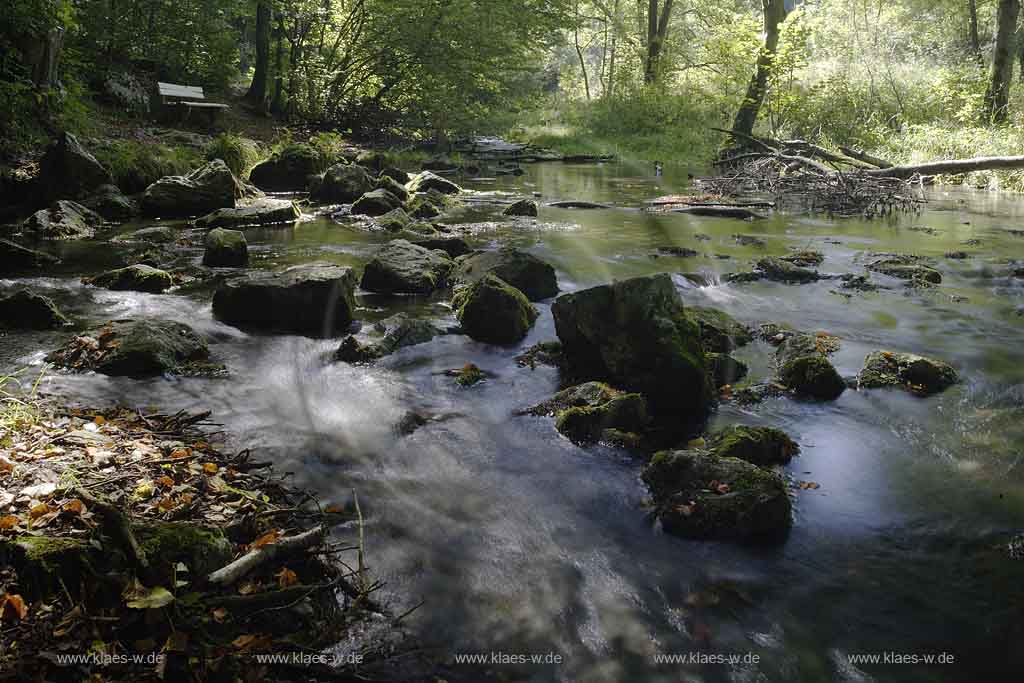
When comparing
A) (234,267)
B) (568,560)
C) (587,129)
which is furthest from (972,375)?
(587,129)

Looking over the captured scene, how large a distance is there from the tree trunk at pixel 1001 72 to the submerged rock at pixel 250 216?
2081 cm

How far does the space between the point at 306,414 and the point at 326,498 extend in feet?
5.16

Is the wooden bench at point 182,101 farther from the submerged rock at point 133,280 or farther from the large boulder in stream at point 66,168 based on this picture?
the submerged rock at point 133,280

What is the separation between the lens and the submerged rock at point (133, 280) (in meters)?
9.62

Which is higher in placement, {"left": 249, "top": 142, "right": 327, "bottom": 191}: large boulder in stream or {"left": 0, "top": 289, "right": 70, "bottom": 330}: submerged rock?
{"left": 249, "top": 142, "right": 327, "bottom": 191}: large boulder in stream

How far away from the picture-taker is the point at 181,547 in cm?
346

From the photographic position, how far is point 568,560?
4.35 metres

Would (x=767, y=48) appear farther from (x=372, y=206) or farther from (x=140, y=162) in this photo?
(x=140, y=162)

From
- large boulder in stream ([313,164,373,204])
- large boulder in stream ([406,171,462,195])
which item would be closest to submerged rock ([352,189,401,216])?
large boulder in stream ([313,164,373,204])

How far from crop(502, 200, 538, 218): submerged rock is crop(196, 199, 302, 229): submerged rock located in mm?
4596

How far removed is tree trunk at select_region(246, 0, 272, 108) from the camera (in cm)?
2400

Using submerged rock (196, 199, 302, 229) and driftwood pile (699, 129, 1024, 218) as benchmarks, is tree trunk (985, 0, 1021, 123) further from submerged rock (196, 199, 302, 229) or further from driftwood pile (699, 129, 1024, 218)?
submerged rock (196, 199, 302, 229)

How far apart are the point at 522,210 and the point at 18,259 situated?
9.58 metres

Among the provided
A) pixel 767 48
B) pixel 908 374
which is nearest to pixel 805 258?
pixel 908 374
